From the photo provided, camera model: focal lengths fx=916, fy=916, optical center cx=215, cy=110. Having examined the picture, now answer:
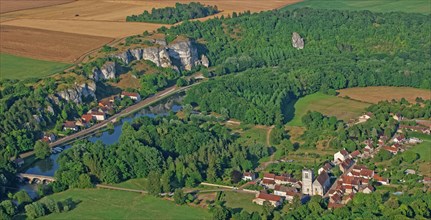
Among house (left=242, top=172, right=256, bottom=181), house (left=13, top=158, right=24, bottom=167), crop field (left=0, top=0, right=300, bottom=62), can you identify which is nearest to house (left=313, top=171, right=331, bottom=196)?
house (left=242, top=172, right=256, bottom=181)

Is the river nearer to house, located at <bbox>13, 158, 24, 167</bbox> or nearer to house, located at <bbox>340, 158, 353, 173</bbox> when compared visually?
house, located at <bbox>13, 158, 24, 167</bbox>

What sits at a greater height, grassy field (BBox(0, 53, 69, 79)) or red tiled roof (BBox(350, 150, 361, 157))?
grassy field (BBox(0, 53, 69, 79))

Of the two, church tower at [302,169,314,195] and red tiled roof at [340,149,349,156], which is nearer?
church tower at [302,169,314,195]

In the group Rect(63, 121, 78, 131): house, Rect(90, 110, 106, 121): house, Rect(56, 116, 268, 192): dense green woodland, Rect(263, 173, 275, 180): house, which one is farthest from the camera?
Rect(90, 110, 106, 121): house

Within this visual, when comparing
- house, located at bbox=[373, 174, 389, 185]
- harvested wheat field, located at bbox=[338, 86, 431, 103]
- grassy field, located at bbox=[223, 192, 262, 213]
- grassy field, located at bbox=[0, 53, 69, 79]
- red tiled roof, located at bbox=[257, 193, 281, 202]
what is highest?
grassy field, located at bbox=[0, 53, 69, 79]

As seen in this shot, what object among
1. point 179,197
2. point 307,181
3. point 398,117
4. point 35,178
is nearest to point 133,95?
point 35,178
